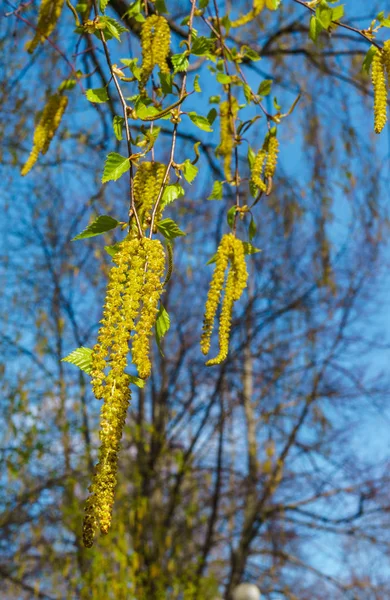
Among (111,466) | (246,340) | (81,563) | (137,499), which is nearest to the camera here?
(111,466)

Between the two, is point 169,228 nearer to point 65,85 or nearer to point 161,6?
point 161,6

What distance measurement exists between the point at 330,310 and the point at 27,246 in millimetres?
3293

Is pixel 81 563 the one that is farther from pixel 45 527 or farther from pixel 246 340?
pixel 246 340

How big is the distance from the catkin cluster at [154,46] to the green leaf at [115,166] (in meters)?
0.20

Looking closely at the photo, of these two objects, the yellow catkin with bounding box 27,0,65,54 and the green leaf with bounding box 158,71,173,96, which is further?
the yellow catkin with bounding box 27,0,65,54

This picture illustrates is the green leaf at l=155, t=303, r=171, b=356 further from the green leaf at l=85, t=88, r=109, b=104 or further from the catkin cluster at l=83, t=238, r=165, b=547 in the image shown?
the green leaf at l=85, t=88, r=109, b=104

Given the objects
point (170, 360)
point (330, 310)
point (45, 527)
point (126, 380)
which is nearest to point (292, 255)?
point (330, 310)

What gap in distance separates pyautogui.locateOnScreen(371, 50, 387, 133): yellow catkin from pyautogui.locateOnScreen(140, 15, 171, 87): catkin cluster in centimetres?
37

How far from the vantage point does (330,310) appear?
7.26 metres

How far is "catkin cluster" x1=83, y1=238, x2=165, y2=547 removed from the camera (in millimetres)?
742

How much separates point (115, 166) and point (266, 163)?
1.20 ft

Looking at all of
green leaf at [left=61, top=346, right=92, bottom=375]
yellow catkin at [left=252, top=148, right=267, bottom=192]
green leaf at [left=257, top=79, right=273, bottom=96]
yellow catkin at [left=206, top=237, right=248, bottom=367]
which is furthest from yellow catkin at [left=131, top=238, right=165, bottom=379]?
green leaf at [left=257, top=79, right=273, bottom=96]

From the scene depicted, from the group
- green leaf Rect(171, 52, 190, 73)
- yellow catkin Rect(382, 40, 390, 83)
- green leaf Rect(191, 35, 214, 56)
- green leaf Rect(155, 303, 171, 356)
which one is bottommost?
green leaf Rect(155, 303, 171, 356)

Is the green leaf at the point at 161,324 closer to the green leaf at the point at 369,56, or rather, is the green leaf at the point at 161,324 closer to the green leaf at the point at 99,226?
the green leaf at the point at 99,226
